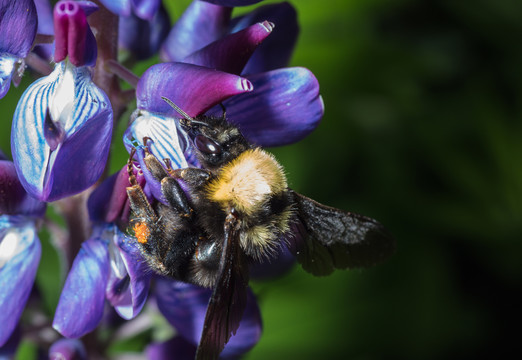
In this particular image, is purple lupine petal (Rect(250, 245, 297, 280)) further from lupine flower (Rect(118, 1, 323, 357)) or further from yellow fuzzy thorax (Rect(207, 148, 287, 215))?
yellow fuzzy thorax (Rect(207, 148, 287, 215))

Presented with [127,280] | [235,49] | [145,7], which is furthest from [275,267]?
[145,7]

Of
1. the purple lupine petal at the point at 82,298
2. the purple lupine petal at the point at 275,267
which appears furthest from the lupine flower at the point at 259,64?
the purple lupine petal at the point at 82,298

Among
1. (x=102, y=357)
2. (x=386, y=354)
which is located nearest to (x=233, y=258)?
(x=102, y=357)

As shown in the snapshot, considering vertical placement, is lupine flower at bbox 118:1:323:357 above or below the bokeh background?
above

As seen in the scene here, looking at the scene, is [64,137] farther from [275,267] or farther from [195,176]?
[275,267]

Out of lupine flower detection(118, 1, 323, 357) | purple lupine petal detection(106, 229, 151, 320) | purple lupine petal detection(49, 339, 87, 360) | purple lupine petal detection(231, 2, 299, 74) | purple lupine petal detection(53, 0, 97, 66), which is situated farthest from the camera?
purple lupine petal detection(231, 2, 299, 74)

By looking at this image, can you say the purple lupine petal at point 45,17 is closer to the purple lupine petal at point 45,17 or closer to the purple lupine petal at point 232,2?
the purple lupine petal at point 45,17

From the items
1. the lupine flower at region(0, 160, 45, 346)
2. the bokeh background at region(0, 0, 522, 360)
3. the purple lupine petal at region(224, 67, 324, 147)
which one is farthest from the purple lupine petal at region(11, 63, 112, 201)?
the bokeh background at region(0, 0, 522, 360)

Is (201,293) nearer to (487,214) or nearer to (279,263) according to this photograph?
(279,263)
